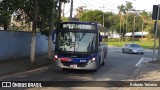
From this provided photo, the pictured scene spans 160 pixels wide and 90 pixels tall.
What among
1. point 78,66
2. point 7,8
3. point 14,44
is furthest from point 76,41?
point 14,44

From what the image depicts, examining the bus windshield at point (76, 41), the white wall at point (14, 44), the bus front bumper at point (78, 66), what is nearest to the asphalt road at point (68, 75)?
the bus front bumper at point (78, 66)

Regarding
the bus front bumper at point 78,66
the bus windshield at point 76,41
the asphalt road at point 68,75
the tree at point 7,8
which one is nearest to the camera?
the asphalt road at point 68,75

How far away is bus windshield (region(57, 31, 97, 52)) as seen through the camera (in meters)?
20.4

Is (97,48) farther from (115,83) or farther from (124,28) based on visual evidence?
(124,28)

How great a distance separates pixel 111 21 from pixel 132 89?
404 ft

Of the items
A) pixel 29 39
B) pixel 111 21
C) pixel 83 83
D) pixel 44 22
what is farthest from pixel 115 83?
pixel 111 21

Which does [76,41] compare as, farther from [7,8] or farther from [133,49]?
[133,49]

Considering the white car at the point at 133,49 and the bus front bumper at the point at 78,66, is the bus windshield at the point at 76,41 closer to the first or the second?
the bus front bumper at the point at 78,66

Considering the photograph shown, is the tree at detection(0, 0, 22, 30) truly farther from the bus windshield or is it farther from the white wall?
the white wall

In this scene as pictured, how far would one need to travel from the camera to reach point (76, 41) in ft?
67.3

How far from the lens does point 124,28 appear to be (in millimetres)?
136750

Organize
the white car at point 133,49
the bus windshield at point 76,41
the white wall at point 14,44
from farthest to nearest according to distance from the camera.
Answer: the white car at point 133,49, the white wall at point 14,44, the bus windshield at point 76,41

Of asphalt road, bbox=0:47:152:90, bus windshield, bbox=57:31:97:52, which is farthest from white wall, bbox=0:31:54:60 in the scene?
bus windshield, bbox=57:31:97:52

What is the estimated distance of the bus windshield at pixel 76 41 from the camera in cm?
2036
